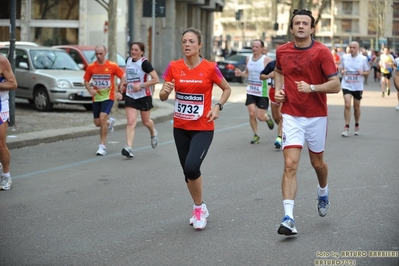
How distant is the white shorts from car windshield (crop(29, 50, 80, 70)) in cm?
1536

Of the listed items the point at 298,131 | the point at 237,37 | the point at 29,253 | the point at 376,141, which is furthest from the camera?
the point at 237,37

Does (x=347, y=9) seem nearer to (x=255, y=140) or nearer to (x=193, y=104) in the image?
(x=255, y=140)

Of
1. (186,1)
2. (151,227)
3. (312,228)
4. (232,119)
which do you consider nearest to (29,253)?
(151,227)

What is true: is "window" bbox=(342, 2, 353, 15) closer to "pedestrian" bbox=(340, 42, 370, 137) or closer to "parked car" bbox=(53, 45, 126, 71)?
"parked car" bbox=(53, 45, 126, 71)

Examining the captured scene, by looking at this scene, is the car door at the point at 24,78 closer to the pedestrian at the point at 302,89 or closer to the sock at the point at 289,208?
the pedestrian at the point at 302,89

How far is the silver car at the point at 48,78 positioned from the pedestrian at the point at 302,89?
13955 millimetres

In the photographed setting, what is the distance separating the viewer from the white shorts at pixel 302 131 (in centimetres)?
751

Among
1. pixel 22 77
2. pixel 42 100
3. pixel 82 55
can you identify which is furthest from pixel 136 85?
pixel 82 55

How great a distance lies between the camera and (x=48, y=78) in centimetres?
2127

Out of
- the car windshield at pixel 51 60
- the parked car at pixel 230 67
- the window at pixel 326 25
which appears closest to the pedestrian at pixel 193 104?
the car windshield at pixel 51 60

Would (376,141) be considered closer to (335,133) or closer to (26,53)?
(335,133)

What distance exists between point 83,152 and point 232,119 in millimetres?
7833

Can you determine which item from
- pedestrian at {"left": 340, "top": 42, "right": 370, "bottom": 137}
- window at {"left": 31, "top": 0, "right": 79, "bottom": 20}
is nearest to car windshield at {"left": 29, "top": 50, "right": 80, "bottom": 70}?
pedestrian at {"left": 340, "top": 42, "right": 370, "bottom": 137}

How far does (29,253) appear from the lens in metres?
6.70
